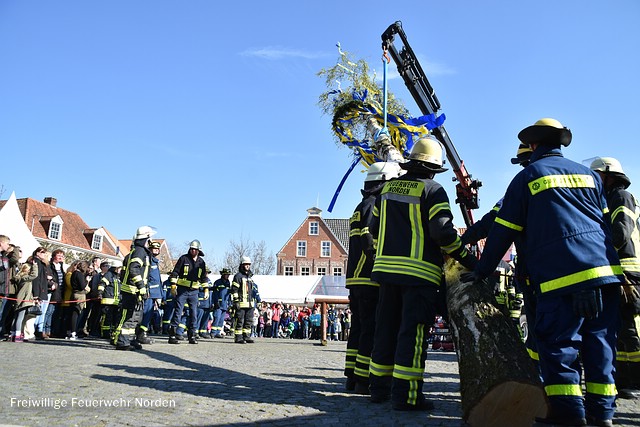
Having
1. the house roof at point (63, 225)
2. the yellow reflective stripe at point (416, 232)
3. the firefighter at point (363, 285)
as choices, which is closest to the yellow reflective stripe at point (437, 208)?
the yellow reflective stripe at point (416, 232)

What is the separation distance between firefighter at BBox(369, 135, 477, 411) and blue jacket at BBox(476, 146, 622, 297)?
2.15ft

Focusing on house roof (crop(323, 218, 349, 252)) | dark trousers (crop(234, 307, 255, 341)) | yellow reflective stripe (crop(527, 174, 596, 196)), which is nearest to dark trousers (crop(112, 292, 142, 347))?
dark trousers (crop(234, 307, 255, 341))

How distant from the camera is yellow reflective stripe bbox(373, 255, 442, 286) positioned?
459cm

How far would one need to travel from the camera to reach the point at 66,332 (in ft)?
44.7

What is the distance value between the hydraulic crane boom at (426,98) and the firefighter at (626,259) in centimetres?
602

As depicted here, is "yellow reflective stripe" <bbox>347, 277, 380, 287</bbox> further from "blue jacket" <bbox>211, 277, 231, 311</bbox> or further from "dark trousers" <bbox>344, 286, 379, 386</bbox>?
"blue jacket" <bbox>211, 277, 231, 311</bbox>

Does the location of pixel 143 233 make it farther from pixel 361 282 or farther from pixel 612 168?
pixel 612 168

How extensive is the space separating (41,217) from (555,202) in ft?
167

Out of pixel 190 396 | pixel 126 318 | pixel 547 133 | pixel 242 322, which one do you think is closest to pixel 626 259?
pixel 547 133

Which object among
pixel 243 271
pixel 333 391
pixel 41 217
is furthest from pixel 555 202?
pixel 41 217

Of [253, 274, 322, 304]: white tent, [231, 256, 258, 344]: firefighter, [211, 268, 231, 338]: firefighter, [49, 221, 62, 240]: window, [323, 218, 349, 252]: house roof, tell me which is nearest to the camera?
[231, 256, 258, 344]: firefighter

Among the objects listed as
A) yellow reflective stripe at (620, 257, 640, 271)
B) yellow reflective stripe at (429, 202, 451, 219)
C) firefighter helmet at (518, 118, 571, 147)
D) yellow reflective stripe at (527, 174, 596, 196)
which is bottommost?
yellow reflective stripe at (620, 257, 640, 271)

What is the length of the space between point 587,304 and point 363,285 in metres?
2.68

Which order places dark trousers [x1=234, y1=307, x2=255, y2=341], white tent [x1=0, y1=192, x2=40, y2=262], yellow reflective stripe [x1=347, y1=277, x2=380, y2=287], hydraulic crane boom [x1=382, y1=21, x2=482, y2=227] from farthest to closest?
white tent [x1=0, y1=192, x2=40, y2=262]
dark trousers [x1=234, y1=307, x2=255, y2=341]
hydraulic crane boom [x1=382, y1=21, x2=482, y2=227]
yellow reflective stripe [x1=347, y1=277, x2=380, y2=287]
